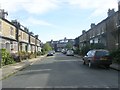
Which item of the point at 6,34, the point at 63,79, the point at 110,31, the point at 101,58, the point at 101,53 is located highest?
the point at 110,31

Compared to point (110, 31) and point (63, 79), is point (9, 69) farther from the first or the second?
point (110, 31)

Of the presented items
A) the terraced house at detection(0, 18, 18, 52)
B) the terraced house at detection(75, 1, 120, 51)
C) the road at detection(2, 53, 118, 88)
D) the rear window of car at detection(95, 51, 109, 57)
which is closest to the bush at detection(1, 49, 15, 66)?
the terraced house at detection(0, 18, 18, 52)

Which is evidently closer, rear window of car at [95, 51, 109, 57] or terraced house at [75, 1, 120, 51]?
rear window of car at [95, 51, 109, 57]

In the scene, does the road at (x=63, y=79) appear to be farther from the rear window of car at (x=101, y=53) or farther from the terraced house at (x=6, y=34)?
the terraced house at (x=6, y=34)

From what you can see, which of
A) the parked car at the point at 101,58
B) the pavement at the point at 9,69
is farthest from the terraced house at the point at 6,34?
the parked car at the point at 101,58

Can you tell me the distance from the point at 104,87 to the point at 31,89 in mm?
3222

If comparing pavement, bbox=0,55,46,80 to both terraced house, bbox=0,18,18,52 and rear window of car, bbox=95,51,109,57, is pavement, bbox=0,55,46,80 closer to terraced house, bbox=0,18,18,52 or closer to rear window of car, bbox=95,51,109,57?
rear window of car, bbox=95,51,109,57

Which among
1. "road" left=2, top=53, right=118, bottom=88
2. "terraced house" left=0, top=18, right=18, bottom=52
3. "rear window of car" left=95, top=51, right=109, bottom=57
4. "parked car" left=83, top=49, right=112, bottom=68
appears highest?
"terraced house" left=0, top=18, right=18, bottom=52

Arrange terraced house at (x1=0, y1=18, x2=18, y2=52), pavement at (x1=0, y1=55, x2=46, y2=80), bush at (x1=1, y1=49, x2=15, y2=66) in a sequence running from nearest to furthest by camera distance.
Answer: pavement at (x1=0, y1=55, x2=46, y2=80) < bush at (x1=1, y1=49, x2=15, y2=66) < terraced house at (x1=0, y1=18, x2=18, y2=52)

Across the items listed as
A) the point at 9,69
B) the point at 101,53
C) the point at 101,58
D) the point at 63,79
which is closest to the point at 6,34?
the point at 9,69

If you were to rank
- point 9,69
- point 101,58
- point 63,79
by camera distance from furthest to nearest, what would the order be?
1. point 101,58
2. point 9,69
3. point 63,79

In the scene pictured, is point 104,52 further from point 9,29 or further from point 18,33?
point 18,33

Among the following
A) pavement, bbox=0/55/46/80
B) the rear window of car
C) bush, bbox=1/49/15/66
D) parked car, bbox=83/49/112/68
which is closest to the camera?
pavement, bbox=0/55/46/80

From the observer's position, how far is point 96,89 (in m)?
11.9
